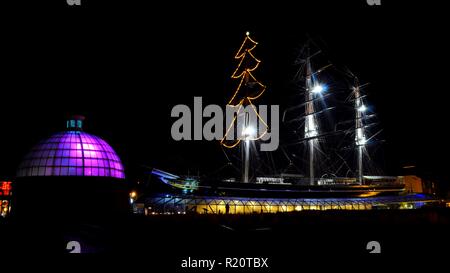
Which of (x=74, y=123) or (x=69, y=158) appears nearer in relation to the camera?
(x=69, y=158)

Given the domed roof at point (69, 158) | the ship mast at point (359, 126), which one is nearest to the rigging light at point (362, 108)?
the ship mast at point (359, 126)

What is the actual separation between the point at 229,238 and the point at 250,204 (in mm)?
31602

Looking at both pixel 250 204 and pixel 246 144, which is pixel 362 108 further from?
pixel 250 204

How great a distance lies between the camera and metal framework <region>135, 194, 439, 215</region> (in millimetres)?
45500

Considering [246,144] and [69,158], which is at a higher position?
[246,144]

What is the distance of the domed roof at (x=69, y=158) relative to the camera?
27844mm

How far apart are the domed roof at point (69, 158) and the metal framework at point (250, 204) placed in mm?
12458

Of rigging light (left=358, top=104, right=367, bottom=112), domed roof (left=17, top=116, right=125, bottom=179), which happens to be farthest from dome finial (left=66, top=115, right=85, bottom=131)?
rigging light (left=358, top=104, right=367, bottom=112)

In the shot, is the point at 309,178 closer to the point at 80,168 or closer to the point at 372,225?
the point at 372,225

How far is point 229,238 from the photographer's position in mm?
22344

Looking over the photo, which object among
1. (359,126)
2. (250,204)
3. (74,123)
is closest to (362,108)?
(359,126)

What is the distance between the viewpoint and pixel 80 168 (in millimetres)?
28062
